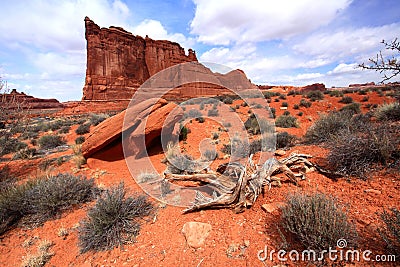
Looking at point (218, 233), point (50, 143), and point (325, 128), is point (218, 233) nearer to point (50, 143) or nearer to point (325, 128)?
point (325, 128)

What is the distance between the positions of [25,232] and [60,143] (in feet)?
29.7

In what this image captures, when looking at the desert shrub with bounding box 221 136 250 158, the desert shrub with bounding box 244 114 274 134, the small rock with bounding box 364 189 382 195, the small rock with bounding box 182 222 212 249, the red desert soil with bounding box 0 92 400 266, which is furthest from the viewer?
the desert shrub with bounding box 244 114 274 134

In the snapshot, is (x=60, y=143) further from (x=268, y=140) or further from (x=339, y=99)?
(x=339, y=99)

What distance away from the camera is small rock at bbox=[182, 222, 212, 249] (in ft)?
7.91

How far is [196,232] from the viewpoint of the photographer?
2.54 metres

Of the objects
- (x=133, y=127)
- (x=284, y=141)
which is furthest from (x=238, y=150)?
(x=133, y=127)

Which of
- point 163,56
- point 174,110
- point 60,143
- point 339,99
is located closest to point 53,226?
point 174,110

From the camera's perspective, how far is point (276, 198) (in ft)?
9.96

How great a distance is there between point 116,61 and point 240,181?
137 ft

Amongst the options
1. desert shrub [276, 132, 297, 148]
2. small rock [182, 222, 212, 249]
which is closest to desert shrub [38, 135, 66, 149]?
small rock [182, 222, 212, 249]

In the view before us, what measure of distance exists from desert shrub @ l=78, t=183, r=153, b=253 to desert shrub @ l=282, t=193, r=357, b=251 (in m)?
2.23

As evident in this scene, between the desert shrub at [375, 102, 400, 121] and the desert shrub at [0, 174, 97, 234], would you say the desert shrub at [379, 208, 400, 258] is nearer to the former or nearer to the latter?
the desert shrub at [0, 174, 97, 234]

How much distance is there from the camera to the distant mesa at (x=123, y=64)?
115 feet

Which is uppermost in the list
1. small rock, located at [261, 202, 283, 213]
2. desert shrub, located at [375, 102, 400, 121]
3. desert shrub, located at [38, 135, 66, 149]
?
desert shrub, located at [375, 102, 400, 121]
